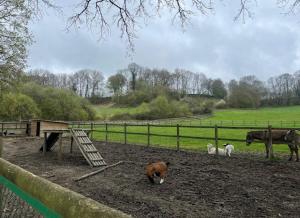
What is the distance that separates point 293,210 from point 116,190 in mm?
3304

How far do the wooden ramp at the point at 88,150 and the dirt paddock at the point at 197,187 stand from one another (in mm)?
295

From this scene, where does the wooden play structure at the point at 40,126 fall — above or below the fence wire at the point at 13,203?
below

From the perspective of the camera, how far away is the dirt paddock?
220 inches

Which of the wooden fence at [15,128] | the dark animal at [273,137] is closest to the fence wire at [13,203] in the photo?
the dark animal at [273,137]

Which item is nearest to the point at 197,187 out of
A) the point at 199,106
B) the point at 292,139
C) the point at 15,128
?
the point at 292,139

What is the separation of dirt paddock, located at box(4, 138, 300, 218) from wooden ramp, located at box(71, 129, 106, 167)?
11.6 inches

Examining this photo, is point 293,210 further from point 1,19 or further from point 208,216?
point 1,19

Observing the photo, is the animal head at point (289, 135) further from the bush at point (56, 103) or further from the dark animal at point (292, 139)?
the bush at point (56, 103)

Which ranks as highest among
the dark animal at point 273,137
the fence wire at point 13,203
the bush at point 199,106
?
the bush at point 199,106

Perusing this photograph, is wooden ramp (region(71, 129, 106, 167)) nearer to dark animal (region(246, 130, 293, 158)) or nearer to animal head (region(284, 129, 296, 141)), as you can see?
dark animal (region(246, 130, 293, 158))

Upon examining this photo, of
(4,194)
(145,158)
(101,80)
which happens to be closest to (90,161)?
(145,158)

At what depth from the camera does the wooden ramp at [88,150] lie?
10.7 meters

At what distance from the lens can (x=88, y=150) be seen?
1134 cm

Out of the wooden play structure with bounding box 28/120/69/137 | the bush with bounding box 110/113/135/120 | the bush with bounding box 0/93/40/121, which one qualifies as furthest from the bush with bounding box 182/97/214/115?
the wooden play structure with bounding box 28/120/69/137
